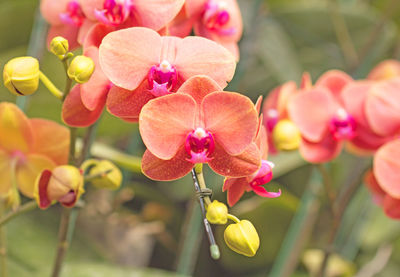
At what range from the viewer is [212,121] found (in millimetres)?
361

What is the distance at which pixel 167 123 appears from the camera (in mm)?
358

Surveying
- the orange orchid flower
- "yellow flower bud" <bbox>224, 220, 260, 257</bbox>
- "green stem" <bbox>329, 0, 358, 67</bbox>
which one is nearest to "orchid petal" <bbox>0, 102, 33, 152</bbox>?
the orange orchid flower

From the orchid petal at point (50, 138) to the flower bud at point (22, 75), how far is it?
4.4 inches

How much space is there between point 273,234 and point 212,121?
18.8 inches

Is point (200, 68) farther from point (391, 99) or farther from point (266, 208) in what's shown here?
point (266, 208)

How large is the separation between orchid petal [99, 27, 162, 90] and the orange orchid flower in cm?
12

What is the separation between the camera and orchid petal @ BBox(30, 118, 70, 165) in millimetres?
471

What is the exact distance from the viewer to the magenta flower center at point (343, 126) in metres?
0.59

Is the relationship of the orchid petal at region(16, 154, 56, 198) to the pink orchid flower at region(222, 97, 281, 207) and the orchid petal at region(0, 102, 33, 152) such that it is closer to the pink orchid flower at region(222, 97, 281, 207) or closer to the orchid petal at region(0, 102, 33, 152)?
the orchid petal at region(0, 102, 33, 152)

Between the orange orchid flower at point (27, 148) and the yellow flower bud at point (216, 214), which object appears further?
the orange orchid flower at point (27, 148)

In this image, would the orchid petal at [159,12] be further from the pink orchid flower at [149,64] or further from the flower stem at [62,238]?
the flower stem at [62,238]

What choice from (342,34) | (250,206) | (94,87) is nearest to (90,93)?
(94,87)

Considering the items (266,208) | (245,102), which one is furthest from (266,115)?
(245,102)

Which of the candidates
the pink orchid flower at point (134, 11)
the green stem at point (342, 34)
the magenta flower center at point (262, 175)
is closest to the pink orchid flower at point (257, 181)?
the magenta flower center at point (262, 175)
